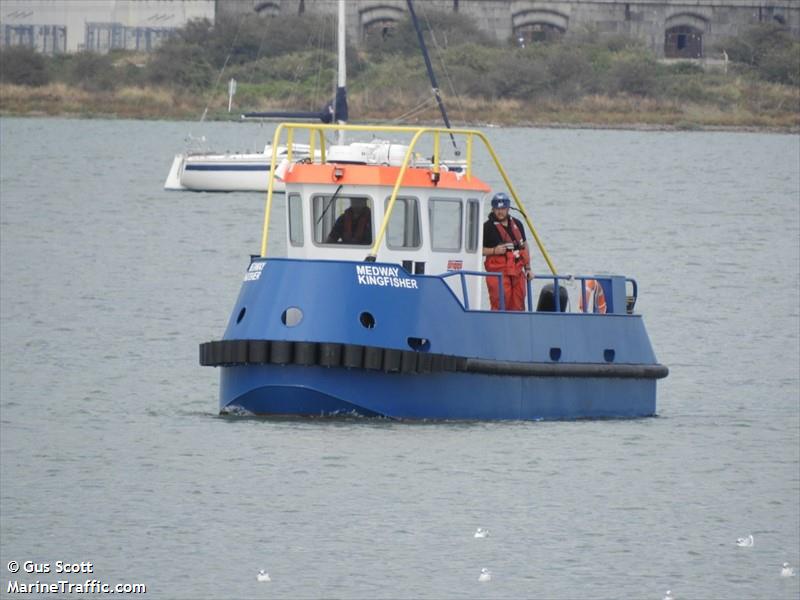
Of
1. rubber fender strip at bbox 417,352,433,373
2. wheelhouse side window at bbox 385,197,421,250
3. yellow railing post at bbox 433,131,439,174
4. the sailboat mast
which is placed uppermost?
the sailboat mast

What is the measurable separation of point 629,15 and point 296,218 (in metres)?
87.6

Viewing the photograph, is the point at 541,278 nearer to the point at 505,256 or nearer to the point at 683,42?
the point at 505,256

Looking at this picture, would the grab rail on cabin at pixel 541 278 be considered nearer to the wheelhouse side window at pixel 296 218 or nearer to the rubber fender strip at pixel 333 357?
the rubber fender strip at pixel 333 357

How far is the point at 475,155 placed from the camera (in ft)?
268

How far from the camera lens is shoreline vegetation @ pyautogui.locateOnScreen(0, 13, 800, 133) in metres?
97.1

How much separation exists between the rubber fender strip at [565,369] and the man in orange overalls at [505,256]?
0.78m

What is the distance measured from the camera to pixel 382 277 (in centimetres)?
2161

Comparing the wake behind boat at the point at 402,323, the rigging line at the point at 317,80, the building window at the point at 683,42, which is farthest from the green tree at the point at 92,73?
the wake behind boat at the point at 402,323

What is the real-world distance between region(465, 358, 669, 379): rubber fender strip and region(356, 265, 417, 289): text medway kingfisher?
3.30 ft

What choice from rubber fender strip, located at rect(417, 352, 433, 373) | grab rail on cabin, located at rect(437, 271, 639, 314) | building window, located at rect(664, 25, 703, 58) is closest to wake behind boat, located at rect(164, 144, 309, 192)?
grab rail on cabin, located at rect(437, 271, 639, 314)

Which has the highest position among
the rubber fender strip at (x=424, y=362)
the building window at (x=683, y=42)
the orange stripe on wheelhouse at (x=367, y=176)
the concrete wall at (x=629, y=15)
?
the concrete wall at (x=629, y=15)

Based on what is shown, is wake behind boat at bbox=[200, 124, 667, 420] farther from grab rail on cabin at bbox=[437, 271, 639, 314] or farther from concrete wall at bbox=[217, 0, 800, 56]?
concrete wall at bbox=[217, 0, 800, 56]

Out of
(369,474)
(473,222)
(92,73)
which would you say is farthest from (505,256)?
(92,73)

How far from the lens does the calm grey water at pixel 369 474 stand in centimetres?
1764
